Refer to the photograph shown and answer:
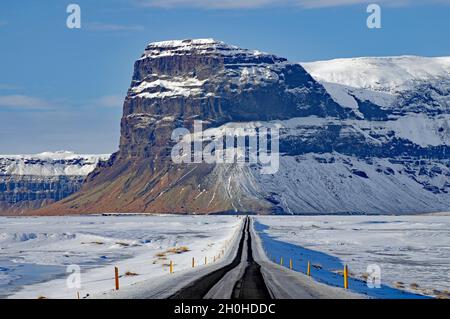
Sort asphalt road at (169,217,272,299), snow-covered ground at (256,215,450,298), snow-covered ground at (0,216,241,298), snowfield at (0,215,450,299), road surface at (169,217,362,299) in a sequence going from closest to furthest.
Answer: asphalt road at (169,217,272,299) → road surface at (169,217,362,299) → snowfield at (0,215,450,299) → snow-covered ground at (0,216,241,298) → snow-covered ground at (256,215,450,298)

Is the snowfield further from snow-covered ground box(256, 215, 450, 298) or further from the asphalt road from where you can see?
the asphalt road

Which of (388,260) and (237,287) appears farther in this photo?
(388,260)

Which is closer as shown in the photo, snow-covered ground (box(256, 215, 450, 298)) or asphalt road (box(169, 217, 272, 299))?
asphalt road (box(169, 217, 272, 299))

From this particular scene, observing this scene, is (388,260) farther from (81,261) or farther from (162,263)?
(81,261)

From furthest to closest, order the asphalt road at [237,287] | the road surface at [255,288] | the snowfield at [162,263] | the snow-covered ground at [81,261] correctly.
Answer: the snow-covered ground at [81,261] < the snowfield at [162,263] < the road surface at [255,288] < the asphalt road at [237,287]

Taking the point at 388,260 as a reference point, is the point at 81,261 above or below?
above

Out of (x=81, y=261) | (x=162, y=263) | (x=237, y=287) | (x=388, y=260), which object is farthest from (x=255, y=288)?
(x=388, y=260)

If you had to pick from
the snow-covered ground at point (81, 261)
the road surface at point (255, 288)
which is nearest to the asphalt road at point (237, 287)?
the road surface at point (255, 288)

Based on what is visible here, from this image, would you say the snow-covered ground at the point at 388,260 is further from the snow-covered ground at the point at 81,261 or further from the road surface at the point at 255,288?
the snow-covered ground at the point at 81,261

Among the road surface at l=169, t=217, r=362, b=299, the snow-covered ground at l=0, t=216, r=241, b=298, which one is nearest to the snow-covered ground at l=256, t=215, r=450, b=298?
the road surface at l=169, t=217, r=362, b=299

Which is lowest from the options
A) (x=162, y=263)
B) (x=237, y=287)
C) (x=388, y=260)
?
(x=388, y=260)

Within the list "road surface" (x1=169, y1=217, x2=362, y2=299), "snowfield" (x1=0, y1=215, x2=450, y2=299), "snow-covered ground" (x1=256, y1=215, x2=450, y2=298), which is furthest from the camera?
"snow-covered ground" (x1=256, y1=215, x2=450, y2=298)

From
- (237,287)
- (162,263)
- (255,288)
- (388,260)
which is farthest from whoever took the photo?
(388,260)
